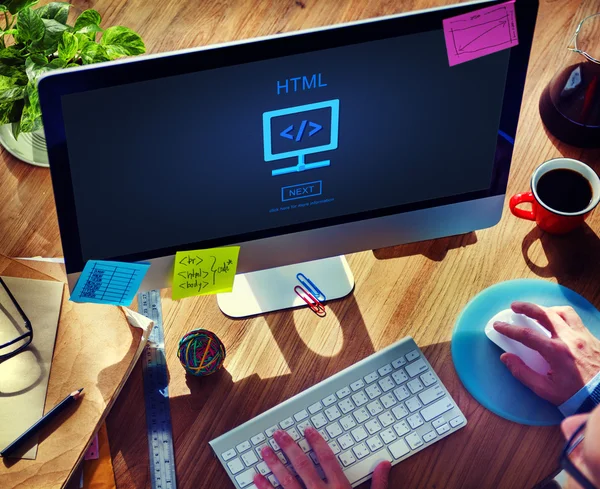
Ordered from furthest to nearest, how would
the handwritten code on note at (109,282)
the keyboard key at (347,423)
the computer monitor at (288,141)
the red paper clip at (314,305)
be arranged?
the red paper clip at (314,305), the keyboard key at (347,423), the handwritten code on note at (109,282), the computer monitor at (288,141)

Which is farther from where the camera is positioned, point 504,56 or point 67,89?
point 504,56

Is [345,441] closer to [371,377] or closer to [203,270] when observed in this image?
[371,377]

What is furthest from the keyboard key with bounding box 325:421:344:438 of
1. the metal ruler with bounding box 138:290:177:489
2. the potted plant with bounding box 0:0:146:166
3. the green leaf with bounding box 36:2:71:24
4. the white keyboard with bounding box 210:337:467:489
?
the green leaf with bounding box 36:2:71:24

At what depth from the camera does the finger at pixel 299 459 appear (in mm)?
1019

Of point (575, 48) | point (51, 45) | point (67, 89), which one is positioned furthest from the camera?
point (575, 48)

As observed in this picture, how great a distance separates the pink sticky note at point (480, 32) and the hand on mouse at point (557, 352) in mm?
417

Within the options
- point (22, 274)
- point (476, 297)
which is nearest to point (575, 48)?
point (476, 297)

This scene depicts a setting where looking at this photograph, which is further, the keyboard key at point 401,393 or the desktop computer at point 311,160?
the keyboard key at point 401,393

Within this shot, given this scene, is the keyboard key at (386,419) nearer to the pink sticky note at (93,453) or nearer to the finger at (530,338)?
the finger at (530,338)

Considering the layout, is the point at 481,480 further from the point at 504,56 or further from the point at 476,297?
the point at 504,56

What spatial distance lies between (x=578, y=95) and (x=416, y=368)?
538mm

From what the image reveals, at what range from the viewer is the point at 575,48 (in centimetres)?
117

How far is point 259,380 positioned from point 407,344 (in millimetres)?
232

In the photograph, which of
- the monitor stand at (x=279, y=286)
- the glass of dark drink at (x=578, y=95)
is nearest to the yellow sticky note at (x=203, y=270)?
the monitor stand at (x=279, y=286)
